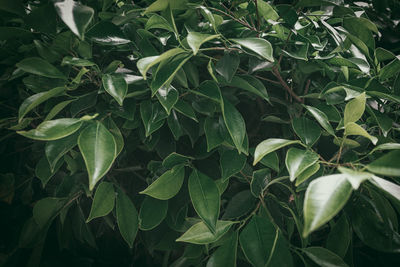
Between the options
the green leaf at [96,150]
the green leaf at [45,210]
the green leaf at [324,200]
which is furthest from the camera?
the green leaf at [45,210]

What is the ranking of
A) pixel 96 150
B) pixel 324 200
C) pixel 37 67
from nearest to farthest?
pixel 324 200 < pixel 96 150 < pixel 37 67

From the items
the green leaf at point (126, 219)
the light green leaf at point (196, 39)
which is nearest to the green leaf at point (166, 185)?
the green leaf at point (126, 219)

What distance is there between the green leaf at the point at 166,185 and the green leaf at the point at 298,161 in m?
0.19

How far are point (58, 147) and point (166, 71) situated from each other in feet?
0.68

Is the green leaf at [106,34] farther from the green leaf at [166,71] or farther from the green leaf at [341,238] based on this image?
the green leaf at [341,238]

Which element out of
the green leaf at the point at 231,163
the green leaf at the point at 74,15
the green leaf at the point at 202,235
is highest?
the green leaf at the point at 74,15

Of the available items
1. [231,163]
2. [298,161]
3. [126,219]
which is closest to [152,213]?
[126,219]

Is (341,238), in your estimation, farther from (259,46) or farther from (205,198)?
(259,46)

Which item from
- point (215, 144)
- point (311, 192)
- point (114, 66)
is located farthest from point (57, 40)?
point (311, 192)

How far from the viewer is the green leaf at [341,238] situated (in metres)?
0.48

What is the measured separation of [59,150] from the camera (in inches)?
17.7

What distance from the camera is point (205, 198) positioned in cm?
46

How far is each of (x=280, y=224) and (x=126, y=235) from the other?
0.29 m

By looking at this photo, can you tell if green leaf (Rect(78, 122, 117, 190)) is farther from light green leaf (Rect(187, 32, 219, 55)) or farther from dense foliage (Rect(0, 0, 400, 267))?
light green leaf (Rect(187, 32, 219, 55))
